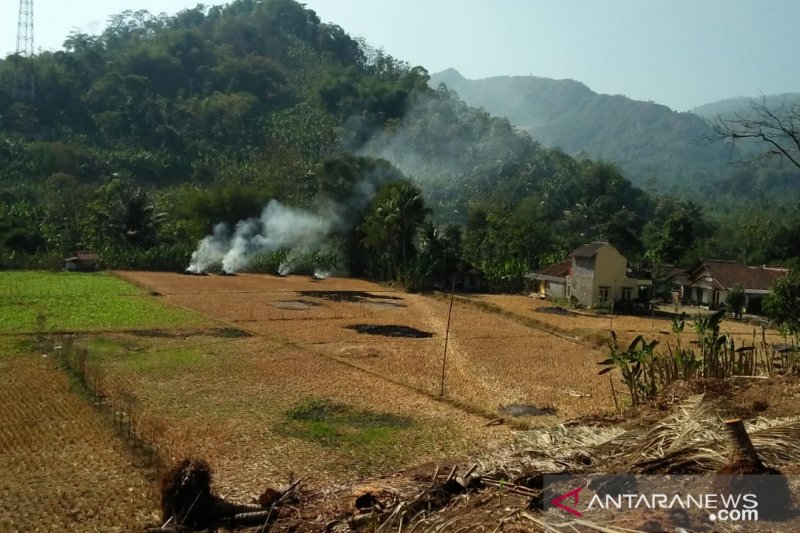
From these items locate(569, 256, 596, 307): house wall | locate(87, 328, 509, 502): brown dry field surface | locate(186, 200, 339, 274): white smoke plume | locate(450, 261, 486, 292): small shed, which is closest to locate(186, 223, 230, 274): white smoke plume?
locate(186, 200, 339, 274): white smoke plume

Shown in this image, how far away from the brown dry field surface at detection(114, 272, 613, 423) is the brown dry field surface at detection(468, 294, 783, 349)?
4.07ft

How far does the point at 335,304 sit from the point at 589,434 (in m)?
25.8

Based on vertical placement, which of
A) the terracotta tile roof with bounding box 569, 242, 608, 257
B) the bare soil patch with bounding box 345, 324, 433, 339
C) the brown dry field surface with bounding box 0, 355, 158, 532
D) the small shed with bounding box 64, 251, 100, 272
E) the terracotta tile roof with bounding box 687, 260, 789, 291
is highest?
→ the terracotta tile roof with bounding box 569, 242, 608, 257

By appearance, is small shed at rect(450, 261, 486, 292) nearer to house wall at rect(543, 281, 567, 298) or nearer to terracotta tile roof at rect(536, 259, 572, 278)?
terracotta tile roof at rect(536, 259, 572, 278)

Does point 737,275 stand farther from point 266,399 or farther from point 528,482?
point 528,482

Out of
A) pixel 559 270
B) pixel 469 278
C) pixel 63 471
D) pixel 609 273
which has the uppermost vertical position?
pixel 609 273

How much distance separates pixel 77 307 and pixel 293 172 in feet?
132

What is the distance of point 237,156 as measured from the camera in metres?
79.9

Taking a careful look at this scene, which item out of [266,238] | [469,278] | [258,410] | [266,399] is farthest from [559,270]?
[258,410]

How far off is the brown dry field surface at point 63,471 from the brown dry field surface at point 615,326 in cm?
1703

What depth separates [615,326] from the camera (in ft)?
95.4

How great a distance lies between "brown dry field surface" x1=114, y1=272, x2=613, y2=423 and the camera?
17016 mm

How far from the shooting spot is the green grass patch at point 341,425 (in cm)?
1230

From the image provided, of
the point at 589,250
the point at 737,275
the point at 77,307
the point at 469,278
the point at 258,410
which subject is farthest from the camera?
the point at 469,278
